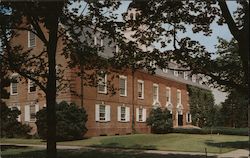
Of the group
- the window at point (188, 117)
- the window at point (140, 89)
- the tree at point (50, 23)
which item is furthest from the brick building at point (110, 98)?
the tree at point (50, 23)

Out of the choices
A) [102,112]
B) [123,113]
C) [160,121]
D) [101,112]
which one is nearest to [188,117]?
[160,121]

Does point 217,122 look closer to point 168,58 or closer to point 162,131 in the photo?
point 162,131

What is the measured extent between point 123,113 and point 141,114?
14.1 feet

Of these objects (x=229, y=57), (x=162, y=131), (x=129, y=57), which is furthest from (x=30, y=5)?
(x=162, y=131)

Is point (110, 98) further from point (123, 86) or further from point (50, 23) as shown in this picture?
point (50, 23)

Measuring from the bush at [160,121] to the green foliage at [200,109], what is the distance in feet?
48.7

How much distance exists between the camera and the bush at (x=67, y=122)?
105 ft

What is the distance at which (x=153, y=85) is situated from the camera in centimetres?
5012

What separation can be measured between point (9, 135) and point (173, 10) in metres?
27.5

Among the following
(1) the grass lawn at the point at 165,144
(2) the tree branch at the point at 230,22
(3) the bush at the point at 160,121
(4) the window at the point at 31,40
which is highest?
(4) the window at the point at 31,40

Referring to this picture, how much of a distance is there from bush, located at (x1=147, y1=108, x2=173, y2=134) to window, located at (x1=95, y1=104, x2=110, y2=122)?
7.77m

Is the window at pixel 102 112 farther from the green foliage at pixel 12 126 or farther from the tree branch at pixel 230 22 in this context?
the tree branch at pixel 230 22

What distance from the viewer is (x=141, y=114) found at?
47.0 metres

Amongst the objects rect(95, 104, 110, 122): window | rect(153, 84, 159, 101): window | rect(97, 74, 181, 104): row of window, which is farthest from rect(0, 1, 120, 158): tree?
rect(153, 84, 159, 101): window
